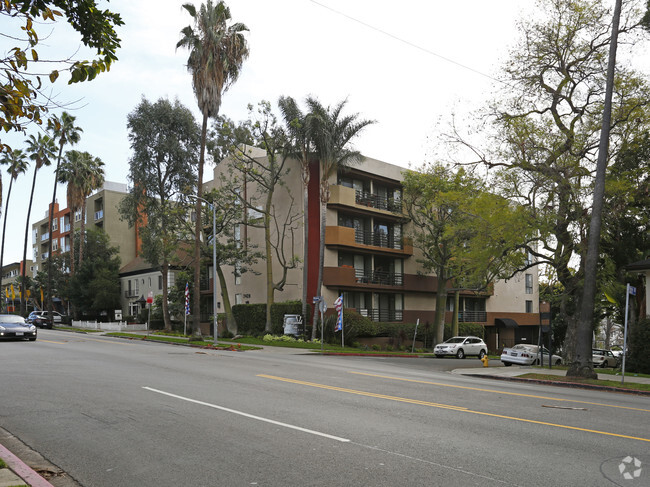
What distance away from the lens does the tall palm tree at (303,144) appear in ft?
119

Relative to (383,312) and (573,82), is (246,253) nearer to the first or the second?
(383,312)

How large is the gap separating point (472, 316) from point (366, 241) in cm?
1643

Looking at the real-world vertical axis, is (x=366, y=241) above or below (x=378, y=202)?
below

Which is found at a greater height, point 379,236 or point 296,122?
point 296,122

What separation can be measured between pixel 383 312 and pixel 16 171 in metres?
44.2

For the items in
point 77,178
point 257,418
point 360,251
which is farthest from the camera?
point 77,178

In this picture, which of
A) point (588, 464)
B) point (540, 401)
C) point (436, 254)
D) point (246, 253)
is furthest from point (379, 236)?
point (588, 464)

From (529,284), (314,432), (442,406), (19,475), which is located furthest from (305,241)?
(529,284)

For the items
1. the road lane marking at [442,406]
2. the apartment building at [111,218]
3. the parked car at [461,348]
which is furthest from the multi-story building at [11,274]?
the road lane marking at [442,406]

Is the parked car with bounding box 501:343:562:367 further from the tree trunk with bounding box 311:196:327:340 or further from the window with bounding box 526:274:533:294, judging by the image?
the window with bounding box 526:274:533:294

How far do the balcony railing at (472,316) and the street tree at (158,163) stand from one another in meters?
26.0

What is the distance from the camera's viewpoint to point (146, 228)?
45.6 meters

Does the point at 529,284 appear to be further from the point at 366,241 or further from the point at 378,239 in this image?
the point at 366,241

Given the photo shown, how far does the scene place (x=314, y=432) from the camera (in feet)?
27.9
